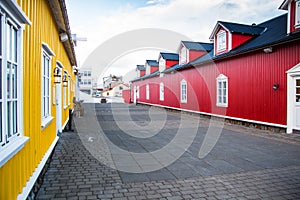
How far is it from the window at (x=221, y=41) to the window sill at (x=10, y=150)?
12373mm

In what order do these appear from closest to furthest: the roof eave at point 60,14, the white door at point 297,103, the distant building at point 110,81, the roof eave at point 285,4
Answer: the roof eave at point 60,14 → the white door at point 297,103 → the roof eave at point 285,4 → the distant building at point 110,81

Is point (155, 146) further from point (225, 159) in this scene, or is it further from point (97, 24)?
point (97, 24)

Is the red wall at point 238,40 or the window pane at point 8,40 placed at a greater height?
the red wall at point 238,40

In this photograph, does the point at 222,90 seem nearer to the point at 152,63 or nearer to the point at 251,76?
the point at 251,76

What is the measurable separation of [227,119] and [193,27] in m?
5.86

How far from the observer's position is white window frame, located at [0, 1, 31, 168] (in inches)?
87.2

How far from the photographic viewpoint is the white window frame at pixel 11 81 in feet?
7.27

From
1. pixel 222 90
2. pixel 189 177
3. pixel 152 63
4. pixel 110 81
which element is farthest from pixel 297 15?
pixel 110 81

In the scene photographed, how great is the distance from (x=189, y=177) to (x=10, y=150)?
2898 mm

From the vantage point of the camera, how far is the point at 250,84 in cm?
1056

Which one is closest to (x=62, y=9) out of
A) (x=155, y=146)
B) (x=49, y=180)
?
(x=49, y=180)

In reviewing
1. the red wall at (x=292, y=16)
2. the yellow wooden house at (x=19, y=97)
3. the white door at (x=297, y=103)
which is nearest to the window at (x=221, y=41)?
the red wall at (x=292, y=16)

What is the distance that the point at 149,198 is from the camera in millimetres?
3316

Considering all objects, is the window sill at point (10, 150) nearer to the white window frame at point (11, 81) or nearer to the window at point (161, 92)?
the white window frame at point (11, 81)
